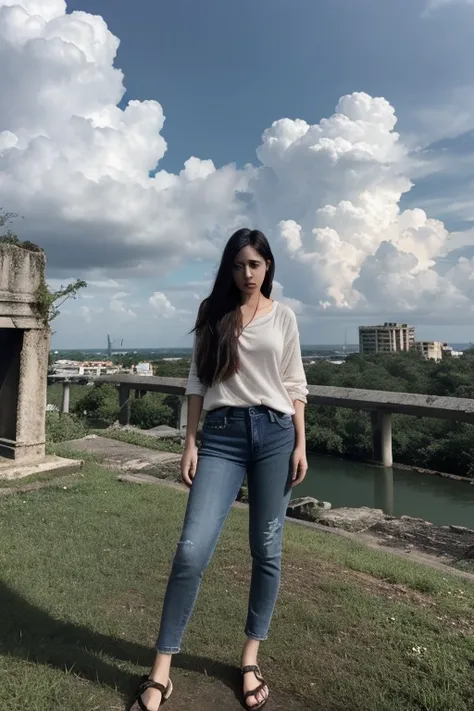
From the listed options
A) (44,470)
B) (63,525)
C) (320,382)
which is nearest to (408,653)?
(63,525)

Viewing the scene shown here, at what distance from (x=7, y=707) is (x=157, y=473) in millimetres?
4984

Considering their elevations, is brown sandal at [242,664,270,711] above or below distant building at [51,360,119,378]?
below

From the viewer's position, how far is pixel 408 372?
24891 millimetres

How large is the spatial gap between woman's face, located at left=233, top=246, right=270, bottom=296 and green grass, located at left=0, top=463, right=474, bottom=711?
4.90ft

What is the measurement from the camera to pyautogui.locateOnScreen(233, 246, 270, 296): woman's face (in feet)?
6.79

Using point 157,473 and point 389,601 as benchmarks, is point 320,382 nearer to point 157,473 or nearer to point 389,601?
point 157,473

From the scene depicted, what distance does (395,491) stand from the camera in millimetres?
14570

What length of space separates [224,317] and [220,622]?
144cm

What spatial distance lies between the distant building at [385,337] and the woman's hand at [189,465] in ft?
148

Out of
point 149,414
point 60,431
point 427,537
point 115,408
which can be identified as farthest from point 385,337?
point 427,537

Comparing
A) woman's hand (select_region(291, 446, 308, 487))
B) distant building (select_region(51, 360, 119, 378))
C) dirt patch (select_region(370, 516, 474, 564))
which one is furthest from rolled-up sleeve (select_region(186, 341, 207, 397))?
distant building (select_region(51, 360, 119, 378))

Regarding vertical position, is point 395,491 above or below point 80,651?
below

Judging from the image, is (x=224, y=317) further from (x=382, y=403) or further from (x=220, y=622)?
(x=382, y=403)

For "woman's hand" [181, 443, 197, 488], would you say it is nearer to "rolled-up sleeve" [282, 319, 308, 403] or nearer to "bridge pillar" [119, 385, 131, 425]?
"rolled-up sleeve" [282, 319, 308, 403]
